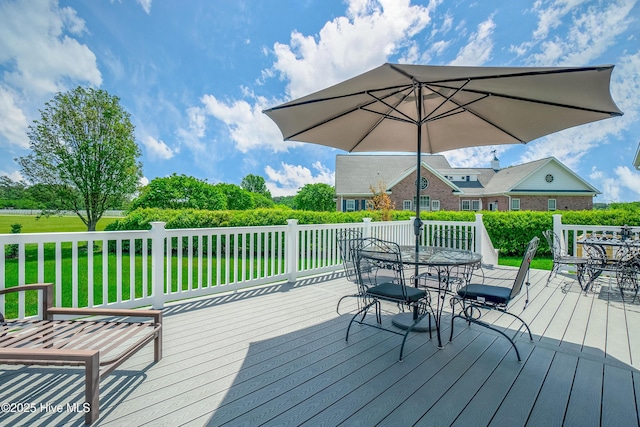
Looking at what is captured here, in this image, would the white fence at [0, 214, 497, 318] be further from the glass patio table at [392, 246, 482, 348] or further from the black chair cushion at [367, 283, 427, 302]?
the glass patio table at [392, 246, 482, 348]

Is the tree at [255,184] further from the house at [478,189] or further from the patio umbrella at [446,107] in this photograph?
the patio umbrella at [446,107]

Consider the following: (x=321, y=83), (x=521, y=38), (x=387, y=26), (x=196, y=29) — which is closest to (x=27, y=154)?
(x=196, y=29)

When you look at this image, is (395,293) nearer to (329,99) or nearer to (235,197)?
(329,99)

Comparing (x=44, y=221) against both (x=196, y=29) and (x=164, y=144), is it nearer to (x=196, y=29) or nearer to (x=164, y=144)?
(x=196, y=29)

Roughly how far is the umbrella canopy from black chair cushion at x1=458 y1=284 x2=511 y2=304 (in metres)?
1.76

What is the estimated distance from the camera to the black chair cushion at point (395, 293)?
105 inches

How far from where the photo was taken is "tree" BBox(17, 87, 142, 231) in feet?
34.6

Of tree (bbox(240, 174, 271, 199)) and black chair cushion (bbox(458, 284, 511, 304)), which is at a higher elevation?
tree (bbox(240, 174, 271, 199))

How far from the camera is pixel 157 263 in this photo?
3688 mm

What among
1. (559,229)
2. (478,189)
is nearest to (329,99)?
(559,229)

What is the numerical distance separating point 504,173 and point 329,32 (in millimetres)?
20608

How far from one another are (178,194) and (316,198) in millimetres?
20956

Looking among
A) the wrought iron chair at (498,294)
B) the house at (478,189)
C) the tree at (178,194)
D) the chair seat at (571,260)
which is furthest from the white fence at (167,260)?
the house at (478,189)

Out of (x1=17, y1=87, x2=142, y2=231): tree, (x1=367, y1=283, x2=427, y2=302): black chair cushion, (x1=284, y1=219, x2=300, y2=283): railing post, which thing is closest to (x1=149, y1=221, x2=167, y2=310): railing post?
(x1=284, y1=219, x2=300, y2=283): railing post
